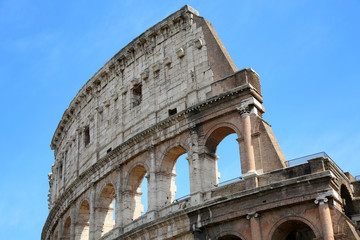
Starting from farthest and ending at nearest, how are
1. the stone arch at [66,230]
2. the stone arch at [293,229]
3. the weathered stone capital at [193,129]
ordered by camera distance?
the stone arch at [66,230], the weathered stone capital at [193,129], the stone arch at [293,229]

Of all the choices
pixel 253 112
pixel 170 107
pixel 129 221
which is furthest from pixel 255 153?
pixel 129 221

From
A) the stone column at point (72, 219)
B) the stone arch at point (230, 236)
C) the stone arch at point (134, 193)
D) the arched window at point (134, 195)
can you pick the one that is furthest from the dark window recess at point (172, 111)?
the stone column at point (72, 219)

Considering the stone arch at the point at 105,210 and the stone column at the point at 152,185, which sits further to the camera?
the stone arch at the point at 105,210

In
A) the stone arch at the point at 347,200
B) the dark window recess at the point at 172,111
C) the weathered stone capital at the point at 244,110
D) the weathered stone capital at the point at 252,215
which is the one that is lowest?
the weathered stone capital at the point at 252,215

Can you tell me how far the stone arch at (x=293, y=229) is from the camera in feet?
65.5

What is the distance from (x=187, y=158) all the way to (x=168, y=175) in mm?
1562

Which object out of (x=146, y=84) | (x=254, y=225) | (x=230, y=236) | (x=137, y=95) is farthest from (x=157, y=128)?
(x=254, y=225)

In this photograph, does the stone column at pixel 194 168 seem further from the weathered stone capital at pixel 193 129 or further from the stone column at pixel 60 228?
the stone column at pixel 60 228

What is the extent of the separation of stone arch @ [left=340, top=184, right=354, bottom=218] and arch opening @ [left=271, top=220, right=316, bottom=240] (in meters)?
1.87

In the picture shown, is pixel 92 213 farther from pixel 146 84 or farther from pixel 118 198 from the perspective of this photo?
pixel 146 84

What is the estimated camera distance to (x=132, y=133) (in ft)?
89.1

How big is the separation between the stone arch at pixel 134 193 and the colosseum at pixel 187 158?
0.05 m

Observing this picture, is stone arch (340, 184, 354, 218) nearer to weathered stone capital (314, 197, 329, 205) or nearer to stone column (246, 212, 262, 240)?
weathered stone capital (314, 197, 329, 205)

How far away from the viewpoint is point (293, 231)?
21.4m
